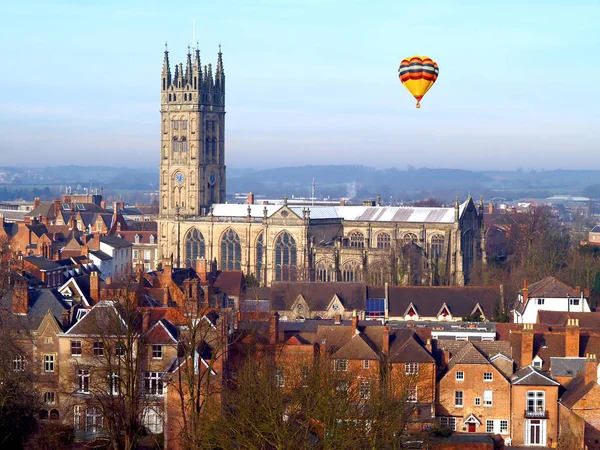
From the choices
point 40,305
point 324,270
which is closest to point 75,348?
point 40,305

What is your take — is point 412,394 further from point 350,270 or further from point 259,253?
point 259,253

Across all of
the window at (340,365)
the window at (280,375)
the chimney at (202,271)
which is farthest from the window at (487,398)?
the chimney at (202,271)

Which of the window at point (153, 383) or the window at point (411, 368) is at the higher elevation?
the window at point (411, 368)

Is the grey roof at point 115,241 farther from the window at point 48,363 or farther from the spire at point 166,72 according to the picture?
the window at point 48,363

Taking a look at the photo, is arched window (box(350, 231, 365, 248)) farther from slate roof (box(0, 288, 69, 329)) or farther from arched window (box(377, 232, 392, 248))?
slate roof (box(0, 288, 69, 329))

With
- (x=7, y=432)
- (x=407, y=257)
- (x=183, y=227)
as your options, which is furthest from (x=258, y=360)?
(x=183, y=227)

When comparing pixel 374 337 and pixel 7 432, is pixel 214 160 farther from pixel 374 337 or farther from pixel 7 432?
pixel 7 432

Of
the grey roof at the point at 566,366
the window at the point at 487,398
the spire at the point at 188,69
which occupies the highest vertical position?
the spire at the point at 188,69
